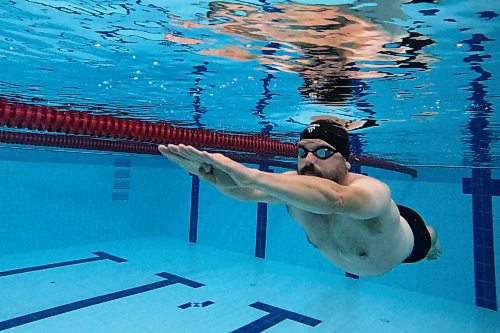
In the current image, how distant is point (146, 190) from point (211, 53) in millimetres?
16904

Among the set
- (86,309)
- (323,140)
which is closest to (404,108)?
(323,140)

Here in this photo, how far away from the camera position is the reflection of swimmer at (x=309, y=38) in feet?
11.1

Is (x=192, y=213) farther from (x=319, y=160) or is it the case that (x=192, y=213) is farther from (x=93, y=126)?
(x=319, y=160)

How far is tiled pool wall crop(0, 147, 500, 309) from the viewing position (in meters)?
12.2

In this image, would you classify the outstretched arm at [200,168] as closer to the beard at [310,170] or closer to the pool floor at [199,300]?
the beard at [310,170]

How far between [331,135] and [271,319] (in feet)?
24.5

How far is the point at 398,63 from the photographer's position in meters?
4.72

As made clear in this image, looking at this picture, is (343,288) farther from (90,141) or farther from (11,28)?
(11,28)

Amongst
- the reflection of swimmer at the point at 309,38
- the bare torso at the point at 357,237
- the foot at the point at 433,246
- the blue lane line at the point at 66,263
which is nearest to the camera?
the bare torso at the point at 357,237

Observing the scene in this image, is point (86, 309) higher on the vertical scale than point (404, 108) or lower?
lower

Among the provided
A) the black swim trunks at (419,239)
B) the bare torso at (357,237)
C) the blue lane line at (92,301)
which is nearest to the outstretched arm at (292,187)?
the bare torso at (357,237)

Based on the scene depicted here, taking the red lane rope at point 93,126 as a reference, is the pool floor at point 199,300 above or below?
below

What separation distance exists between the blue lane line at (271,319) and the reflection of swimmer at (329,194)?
219 inches

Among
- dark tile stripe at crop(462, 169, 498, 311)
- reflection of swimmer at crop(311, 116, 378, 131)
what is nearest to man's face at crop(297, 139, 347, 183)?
reflection of swimmer at crop(311, 116, 378, 131)
